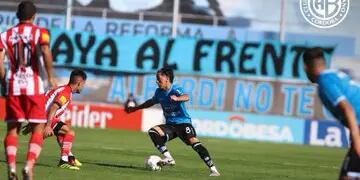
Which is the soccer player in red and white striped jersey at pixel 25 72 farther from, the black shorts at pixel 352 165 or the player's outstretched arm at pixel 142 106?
the player's outstretched arm at pixel 142 106

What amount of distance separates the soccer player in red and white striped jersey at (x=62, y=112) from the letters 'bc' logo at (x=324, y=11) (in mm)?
23885

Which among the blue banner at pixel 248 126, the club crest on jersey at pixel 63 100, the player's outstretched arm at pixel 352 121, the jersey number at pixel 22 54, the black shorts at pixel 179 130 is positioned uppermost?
the jersey number at pixel 22 54

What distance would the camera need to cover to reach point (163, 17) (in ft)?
129

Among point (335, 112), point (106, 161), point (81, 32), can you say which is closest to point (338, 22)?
point (81, 32)

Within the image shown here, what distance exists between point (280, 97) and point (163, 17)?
20.3 ft

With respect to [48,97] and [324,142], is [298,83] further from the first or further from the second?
[48,97]

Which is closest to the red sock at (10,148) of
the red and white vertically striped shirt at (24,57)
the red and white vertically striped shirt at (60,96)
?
the red and white vertically striped shirt at (24,57)

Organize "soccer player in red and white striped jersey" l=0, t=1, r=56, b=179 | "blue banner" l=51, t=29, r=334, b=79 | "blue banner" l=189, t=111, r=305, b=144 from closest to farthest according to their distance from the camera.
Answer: "soccer player in red and white striped jersey" l=0, t=1, r=56, b=179, "blue banner" l=189, t=111, r=305, b=144, "blue banner" l=51, t=29, r=334, b=79

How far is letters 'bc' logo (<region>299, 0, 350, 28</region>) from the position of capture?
126 feet

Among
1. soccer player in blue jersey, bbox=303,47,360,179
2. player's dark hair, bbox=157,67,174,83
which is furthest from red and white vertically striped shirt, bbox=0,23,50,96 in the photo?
player's dark hair, bbox=157,67,174,83

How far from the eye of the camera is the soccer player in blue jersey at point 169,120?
1591 cm

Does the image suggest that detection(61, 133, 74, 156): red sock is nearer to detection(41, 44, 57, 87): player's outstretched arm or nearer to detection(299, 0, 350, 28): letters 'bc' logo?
detection(41, 44, 57, 87): player's outstretched arm

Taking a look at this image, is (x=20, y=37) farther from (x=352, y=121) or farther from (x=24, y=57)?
(x=352, y=121)

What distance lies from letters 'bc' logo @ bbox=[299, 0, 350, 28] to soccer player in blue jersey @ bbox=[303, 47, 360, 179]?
29.6m
